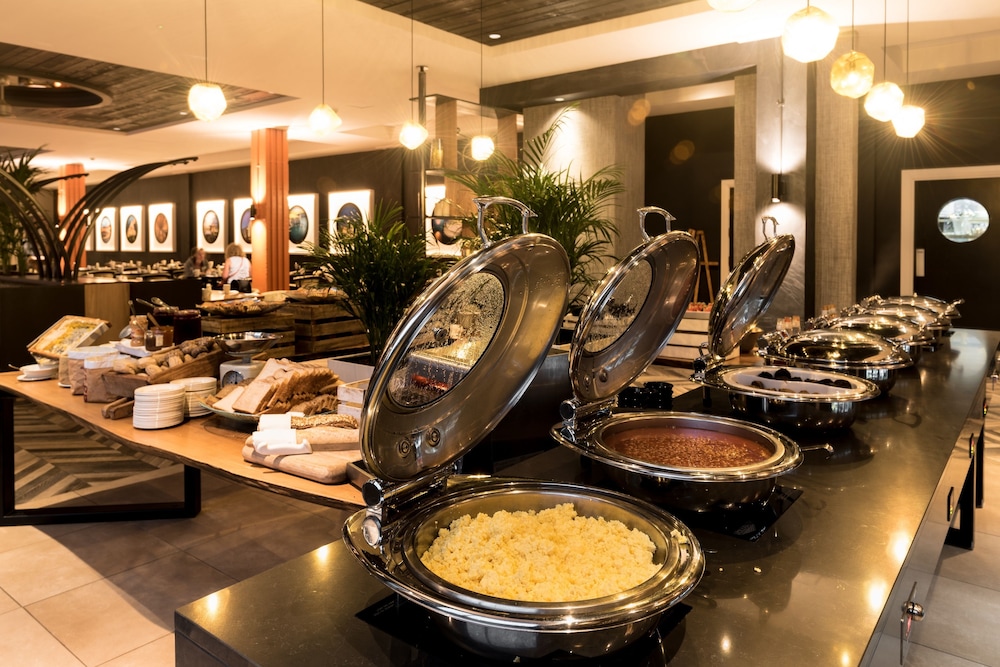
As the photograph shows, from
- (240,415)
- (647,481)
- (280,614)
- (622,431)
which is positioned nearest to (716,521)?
(647,481)

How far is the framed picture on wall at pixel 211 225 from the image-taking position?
17328 mm

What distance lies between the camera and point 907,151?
28.7 ft

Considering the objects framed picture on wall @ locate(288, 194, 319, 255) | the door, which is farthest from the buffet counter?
framed picture on wall @ locate(288, 194, 319, 255)

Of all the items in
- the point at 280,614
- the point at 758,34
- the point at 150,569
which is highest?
the point at 758,34

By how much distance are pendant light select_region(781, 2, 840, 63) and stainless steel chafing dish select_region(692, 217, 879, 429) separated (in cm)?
213

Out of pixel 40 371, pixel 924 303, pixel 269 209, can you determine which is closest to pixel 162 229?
pixel 269 209

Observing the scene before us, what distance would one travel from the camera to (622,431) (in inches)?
50.8

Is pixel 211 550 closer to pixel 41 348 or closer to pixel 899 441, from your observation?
pixel 41 348

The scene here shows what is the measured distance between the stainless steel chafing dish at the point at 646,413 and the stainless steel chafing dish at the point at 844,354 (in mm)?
734

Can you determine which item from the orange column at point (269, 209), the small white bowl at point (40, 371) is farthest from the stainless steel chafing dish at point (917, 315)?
the orange column at point (269, 209)

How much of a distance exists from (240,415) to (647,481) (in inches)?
58.8

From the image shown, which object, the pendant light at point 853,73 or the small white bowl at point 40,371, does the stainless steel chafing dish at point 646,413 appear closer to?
the small white bowl at point 40,371

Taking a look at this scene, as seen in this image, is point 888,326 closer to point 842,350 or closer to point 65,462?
point 842,350

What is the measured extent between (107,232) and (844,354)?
78.1ft
